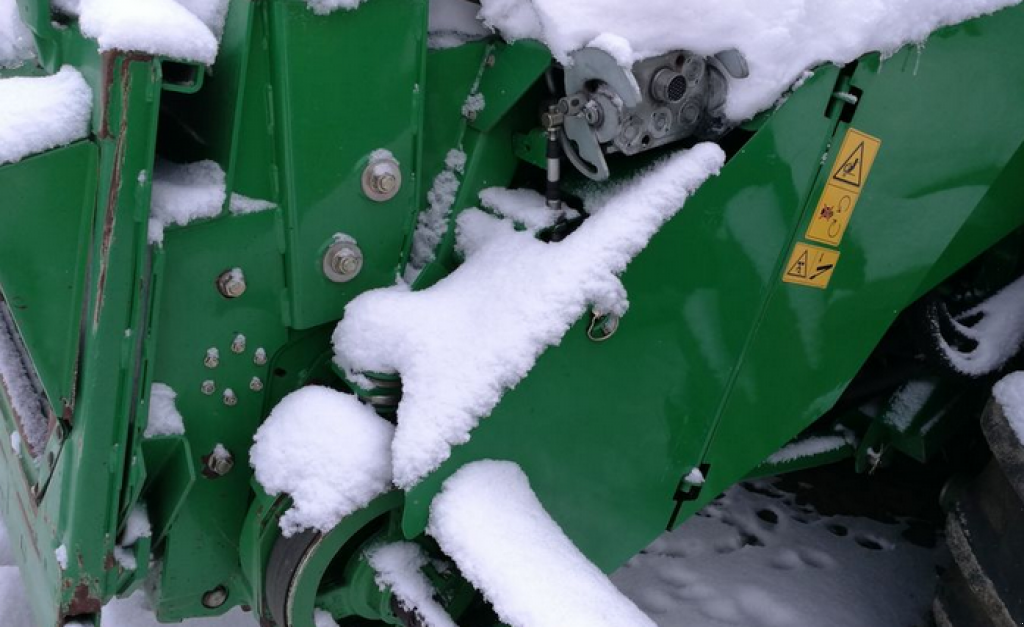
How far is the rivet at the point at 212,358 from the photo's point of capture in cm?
163

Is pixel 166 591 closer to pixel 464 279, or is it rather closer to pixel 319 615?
pixel 319 615

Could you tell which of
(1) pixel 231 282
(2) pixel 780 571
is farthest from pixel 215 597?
(2) pixel 780 571

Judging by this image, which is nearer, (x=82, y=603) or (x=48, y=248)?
(x=48, y=248)

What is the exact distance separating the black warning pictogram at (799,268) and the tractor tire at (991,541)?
0.58 metres

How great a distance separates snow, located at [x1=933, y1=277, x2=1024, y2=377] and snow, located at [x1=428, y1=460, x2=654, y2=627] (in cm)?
115

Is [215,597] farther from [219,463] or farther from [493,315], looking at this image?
[493,315]

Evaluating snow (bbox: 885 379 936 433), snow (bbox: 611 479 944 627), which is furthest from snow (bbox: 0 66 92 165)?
snow (bbox: 885 379 936 433)

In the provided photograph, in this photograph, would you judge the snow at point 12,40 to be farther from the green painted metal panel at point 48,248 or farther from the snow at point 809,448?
the snow at point 809,448

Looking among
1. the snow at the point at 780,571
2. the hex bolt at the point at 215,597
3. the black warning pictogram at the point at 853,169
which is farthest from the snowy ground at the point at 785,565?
the black warning pictogram at the point at 853,169

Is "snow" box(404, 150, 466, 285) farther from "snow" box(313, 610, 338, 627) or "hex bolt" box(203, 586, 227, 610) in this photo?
"hex bolt" box(203, 586, 227, 610)

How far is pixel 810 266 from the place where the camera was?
5.68ft

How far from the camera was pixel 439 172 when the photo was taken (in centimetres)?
176

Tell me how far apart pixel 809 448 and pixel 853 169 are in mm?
953

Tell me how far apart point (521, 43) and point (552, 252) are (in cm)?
39
